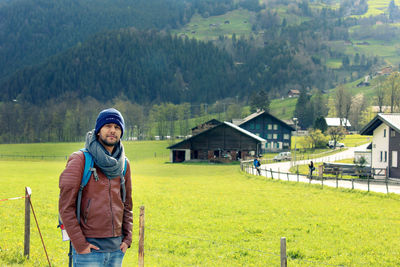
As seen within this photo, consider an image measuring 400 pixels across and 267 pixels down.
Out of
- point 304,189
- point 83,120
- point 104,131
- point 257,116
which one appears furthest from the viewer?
point 83,120

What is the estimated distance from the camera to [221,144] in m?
83.6

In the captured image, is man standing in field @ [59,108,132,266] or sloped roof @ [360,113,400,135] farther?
sloped roof @ [360,113,400,135]

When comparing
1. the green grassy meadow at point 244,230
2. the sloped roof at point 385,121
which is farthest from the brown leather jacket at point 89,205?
the sloped roof at point 385,121

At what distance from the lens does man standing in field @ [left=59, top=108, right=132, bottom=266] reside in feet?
18.4

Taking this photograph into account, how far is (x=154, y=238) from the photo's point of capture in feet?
47.0

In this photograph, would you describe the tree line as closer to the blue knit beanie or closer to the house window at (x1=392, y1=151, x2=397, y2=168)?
the house window at (x1=392, y1=151, x2=397, y2=168)

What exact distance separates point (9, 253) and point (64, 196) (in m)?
6.18

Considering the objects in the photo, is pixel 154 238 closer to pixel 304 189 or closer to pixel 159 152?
pixel 304 189

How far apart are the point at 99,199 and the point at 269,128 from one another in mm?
106102

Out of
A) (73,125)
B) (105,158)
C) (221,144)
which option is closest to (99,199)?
(105,158)

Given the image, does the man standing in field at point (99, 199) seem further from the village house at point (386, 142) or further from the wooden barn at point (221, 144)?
the wooden barn at point (221, 144)

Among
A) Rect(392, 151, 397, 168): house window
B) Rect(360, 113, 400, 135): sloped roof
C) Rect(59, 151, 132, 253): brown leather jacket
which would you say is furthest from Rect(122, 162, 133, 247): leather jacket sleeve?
Rect(392, 151, 397, 168): house window

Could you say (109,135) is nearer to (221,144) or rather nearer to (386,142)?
(386,142)

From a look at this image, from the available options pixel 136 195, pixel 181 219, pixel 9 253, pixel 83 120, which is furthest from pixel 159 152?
pixel 9 253
